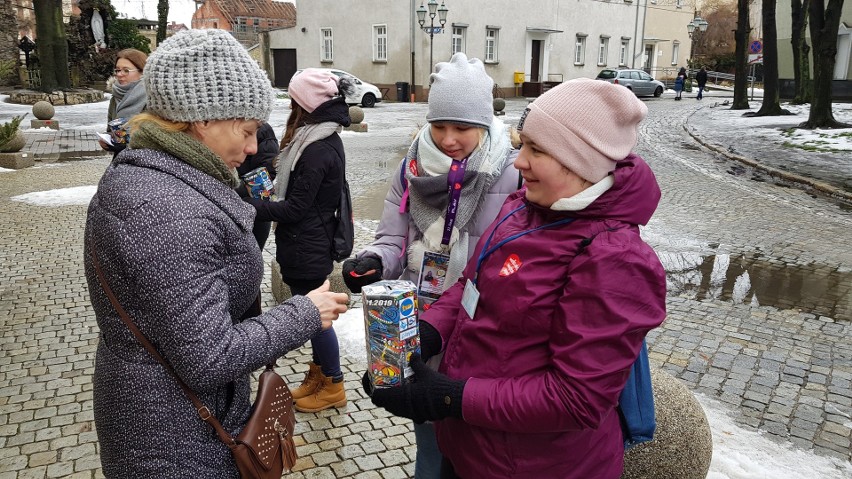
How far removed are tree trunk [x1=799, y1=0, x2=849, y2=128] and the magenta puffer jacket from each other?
19.1m

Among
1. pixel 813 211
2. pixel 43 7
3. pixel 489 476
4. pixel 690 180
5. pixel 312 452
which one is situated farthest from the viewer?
pixel 43 7

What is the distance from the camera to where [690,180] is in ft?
40.0

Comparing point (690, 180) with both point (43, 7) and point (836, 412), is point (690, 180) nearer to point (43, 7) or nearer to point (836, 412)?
point (836, 412)

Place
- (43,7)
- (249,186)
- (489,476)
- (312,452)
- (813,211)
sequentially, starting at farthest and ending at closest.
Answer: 1. (43,7)
2. (813,211)
3. (249,186)
4. (312,452)
5. (489,476)

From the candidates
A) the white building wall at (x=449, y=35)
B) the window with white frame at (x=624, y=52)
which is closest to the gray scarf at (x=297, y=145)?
the white building wall at (x=449, y=35)

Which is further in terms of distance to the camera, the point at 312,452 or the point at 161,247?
the point at 312,452

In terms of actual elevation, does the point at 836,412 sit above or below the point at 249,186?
below

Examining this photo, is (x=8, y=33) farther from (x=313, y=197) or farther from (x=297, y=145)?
(x=313, y=197)

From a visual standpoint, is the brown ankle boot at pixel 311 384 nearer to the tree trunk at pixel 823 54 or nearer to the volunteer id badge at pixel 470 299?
the volunteer id badge at pixel 470 299

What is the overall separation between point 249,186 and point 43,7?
24186 mm

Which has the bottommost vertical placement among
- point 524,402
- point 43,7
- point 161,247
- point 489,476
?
point 489,476

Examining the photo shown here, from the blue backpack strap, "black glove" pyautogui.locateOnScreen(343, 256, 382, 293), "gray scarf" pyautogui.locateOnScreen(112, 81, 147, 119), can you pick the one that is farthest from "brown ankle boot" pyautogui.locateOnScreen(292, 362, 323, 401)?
"gray scarf" pyautogui.locateOnScreen(112, 81, 147, 119)

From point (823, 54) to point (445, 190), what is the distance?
1877 centimetres

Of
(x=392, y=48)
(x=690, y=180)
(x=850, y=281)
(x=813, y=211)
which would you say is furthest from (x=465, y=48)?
(x=850, y=281)
